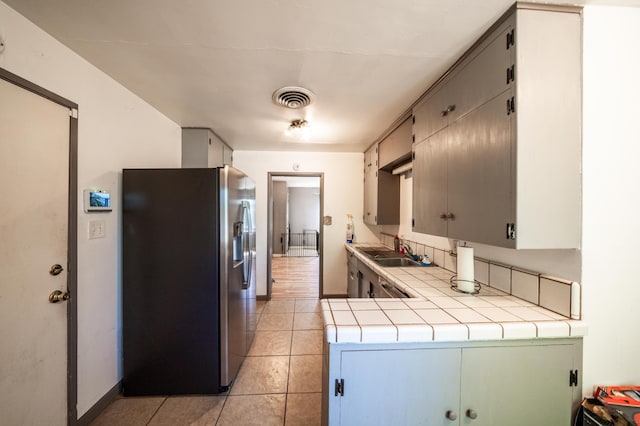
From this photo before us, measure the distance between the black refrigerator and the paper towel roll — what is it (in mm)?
1635

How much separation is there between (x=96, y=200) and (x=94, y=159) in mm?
278

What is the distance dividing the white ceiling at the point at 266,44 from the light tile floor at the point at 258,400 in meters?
2.37

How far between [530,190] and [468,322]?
670 mm

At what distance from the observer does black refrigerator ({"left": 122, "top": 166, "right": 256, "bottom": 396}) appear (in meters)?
1.85

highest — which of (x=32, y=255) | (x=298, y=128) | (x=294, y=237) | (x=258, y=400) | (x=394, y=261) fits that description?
(x=298, y=128)

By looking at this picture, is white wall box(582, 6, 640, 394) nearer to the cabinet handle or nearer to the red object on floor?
the red object on floor

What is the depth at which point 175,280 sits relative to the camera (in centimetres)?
186

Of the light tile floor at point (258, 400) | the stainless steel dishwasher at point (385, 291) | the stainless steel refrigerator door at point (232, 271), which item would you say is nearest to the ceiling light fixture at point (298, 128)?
the stainless steel refrigerator door at point (232, 271)

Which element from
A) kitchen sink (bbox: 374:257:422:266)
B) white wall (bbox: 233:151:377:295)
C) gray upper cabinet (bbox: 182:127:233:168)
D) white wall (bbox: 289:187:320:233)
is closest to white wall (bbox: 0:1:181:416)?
gray upper cabinet (bbox: 182:127:233:168)

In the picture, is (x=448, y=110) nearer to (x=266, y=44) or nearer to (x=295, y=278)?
(x=266, y=44)

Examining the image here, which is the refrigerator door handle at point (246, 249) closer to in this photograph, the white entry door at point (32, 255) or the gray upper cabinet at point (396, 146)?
the white entry door at point (32, 255)

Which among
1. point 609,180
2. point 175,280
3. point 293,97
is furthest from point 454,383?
point 293,97

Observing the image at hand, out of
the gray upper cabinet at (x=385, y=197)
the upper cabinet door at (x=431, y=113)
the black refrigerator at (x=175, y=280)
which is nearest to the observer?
the upper cabinet door at (x=431, y=113)

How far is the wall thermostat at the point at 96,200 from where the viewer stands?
1621 millimetres
